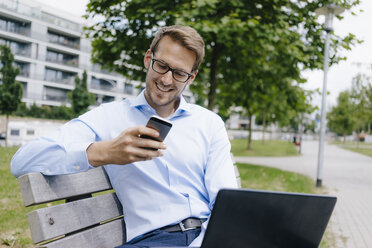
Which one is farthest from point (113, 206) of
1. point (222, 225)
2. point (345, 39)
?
point (345, 39)

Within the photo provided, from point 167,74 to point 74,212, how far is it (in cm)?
90

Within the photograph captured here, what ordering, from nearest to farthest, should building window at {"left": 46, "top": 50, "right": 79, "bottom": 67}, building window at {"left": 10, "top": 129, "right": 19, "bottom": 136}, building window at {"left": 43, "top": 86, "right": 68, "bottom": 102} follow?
building window at {"left": 10, "top": 129, "right": 19, "bottom": 136} → building window at {"left": 46, "top": 50, "right": 79, "bottom": 67} → building window at {"left": 43, "top": 86, "right": 68, "bottom": 102}

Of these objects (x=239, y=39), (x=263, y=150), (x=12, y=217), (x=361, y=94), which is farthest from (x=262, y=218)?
(x=361, y=94)

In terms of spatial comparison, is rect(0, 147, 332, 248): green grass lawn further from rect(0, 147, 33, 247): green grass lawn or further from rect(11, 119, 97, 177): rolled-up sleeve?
rect(11, 119, 97, 177): rolled-up sleeve

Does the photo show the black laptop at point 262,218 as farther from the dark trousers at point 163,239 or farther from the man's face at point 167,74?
the man's face at point 167,74

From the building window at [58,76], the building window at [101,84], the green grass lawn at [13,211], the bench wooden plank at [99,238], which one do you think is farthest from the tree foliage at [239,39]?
the building window at [101,84]

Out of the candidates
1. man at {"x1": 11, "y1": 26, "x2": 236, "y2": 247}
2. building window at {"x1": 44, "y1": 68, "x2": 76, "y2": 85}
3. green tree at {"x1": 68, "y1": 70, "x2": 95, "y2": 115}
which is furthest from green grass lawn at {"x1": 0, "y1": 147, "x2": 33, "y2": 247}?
building window at {"x1": 44, "y1": 68, "x2": 76, "y2": 85}

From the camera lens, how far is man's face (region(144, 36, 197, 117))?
2022 mm

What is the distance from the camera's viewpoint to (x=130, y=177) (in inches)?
79.0

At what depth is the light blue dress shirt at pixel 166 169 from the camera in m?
1.98

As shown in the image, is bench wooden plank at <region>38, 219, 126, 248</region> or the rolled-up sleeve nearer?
the rolled-up sleeve

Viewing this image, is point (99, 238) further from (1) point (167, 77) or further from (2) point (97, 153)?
(1) point (167, 77)

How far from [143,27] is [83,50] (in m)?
35.0

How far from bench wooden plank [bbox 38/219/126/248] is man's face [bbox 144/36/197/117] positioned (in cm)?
77
